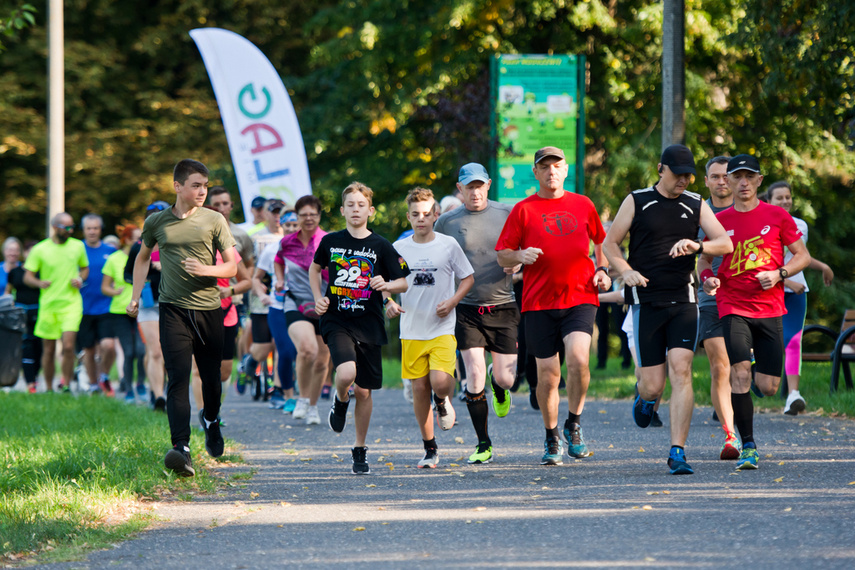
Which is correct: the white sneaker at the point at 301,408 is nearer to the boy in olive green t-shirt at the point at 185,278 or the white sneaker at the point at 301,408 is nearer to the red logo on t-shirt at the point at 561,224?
the boy in olive green t-shirt at the point at 185,278

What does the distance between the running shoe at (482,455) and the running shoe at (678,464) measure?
1.43 meters

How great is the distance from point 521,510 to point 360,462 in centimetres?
192

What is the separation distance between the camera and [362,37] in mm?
22078

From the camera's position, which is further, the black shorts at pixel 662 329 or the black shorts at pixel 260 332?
the black shorts at pixel 260 332

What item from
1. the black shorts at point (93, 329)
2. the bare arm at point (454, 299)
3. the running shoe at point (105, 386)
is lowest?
the running shoe at point (105, 386)

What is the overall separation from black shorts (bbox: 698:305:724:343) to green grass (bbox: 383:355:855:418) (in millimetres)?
2497

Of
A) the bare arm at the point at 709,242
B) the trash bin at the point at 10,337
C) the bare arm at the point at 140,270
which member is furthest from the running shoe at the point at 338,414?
the trash bin at the point at 10,337

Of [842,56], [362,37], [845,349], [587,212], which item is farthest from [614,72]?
[587,212]

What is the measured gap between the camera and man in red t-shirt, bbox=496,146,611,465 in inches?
312

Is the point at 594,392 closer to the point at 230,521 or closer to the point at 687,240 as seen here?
the point at 687,240

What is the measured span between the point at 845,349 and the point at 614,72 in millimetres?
11636

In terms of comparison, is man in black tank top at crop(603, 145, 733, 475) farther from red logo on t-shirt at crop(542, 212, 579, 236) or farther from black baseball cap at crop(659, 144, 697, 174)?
red logo on t-shirt at crop(542, 212, 579, 236)

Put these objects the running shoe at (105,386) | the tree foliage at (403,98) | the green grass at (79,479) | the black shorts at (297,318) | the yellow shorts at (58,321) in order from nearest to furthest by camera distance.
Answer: the green grass at (79,479) → the black shorts at (297,318) → the yellow shorts at (58,321) → the running shoe at (105,386) → the tree foliage at (403,98)

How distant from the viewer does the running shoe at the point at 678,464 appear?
23.8 ft
